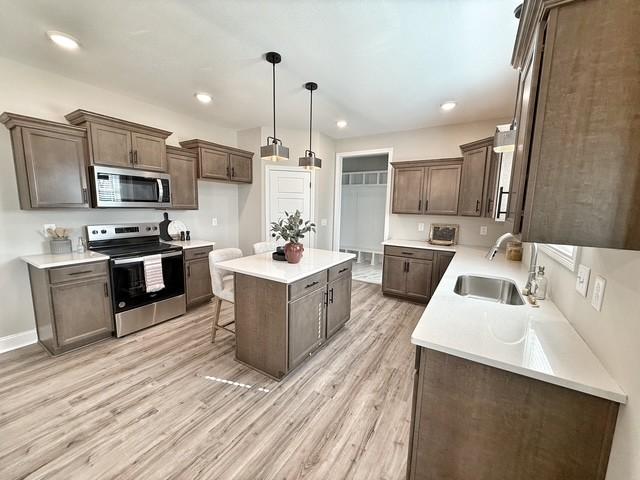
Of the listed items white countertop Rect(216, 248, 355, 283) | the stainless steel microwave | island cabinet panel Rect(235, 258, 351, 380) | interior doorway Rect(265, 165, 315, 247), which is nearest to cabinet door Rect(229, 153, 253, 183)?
interior doorway Rect(265, 165, 315, 247)

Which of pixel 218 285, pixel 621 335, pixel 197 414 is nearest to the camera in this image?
pixel 621 335

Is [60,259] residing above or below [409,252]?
above

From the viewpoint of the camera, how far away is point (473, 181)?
11.5ft

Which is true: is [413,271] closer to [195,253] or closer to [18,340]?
[195,253]

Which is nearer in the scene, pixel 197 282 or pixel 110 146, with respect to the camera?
pixel 110 146

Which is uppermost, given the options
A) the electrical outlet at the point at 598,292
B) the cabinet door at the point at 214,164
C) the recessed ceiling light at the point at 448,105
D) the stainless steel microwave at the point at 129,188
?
the recessed ceiling light at the point at 448,105

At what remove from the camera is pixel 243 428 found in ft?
5.55

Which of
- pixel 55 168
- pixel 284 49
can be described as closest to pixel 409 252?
pixel 284 49

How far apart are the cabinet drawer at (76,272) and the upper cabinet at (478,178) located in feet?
14.3

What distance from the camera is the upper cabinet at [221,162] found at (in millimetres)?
3573

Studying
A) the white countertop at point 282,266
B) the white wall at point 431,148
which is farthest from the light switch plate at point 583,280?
Answer: the white wall at point 431,148

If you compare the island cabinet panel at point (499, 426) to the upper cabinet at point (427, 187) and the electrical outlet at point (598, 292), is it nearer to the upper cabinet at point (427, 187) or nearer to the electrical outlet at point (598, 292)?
the electrical outlet at point (598, 292)

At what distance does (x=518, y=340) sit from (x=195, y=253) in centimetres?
337

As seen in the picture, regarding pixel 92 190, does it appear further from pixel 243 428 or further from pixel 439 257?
pixel 439 257
